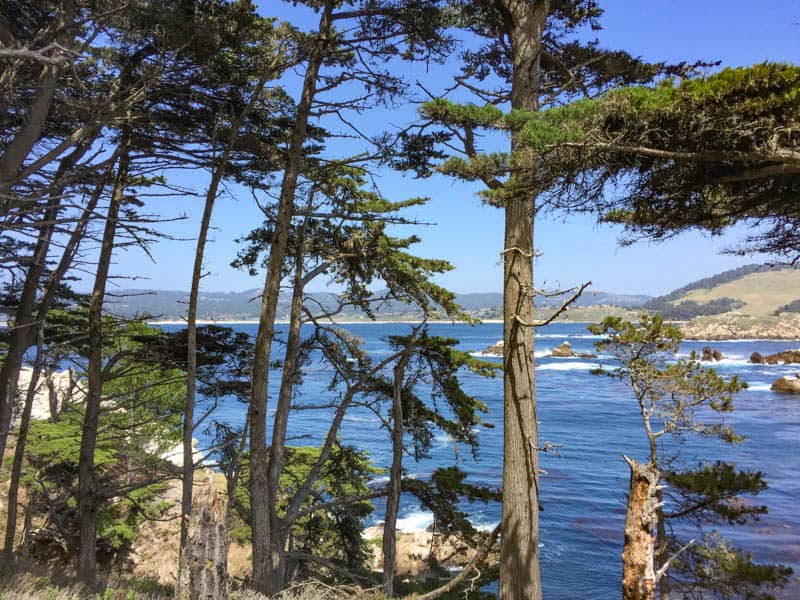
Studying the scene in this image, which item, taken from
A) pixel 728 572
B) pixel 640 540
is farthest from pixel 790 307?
pixel 640 540

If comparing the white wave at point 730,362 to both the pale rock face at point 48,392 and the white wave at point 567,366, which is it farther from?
the pale rock face at point 48,392

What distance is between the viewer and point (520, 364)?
5828 millimetres

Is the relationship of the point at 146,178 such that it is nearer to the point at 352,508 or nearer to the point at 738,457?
the point at 352,508

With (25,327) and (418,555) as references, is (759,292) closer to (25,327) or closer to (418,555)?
(418,555)

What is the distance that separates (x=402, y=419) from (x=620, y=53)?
Result: 260 inches

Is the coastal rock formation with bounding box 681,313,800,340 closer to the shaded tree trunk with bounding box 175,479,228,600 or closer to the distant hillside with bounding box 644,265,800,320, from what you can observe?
the distant hillside with bounding box 644,265,800,320

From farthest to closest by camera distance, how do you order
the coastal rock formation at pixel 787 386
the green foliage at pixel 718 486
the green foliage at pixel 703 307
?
the green foliage at pixel 703 307, the coastal rock formation at pixel 787 386, the green foliage at pixel 718 486

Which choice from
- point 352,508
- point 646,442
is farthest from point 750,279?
point 352,508

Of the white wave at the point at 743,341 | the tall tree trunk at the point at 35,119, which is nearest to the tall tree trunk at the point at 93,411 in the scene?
the tall tree trunk at the point at 35,119

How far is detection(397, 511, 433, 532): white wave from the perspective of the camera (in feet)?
62.1

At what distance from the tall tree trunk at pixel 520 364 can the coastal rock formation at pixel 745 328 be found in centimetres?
10342

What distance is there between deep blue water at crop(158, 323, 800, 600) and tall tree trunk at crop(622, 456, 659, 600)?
3.54 feet

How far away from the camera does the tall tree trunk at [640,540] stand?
5246 millimetres

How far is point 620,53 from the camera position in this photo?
5.82 m
